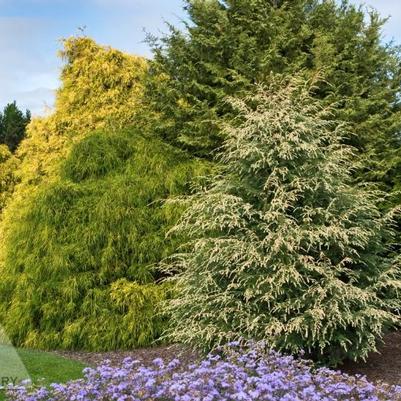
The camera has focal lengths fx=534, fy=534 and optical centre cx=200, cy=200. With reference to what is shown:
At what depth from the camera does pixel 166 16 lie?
8.73m

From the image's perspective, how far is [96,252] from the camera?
7.48 meters

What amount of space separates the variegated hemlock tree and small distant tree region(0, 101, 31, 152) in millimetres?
16510

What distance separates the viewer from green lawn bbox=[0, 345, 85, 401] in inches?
217

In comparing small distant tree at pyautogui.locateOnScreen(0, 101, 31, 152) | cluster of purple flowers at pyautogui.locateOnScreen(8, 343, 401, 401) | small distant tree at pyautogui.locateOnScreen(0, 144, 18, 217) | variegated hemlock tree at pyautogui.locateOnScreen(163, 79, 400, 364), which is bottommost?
cluster of purple flowers at pyautogui.locateOnScreen(8, 343, 401, 401)

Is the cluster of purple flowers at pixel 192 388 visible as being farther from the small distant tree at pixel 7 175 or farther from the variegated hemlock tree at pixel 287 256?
the small distant tree at pixel 7 175

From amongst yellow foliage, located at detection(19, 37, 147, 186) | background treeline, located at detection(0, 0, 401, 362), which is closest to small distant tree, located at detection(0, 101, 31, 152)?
yellow foliage, located at detection(19, 37, 147, 186)

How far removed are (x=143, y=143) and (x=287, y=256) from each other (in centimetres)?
344

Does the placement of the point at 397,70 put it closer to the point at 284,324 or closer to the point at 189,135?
the point at 189,135

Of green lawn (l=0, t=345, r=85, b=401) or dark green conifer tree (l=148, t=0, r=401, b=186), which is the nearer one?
green lawn (l=0, t=345, r=85, b=401)

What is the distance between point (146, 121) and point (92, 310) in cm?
314

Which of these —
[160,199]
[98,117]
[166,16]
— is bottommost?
[160,199]

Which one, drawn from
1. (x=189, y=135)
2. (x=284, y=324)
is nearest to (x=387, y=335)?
(x=284, y=324)

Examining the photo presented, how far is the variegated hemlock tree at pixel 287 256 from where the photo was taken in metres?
5.51

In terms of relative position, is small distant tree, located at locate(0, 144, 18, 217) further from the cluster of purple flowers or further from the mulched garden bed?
the cluster of purple flowers
